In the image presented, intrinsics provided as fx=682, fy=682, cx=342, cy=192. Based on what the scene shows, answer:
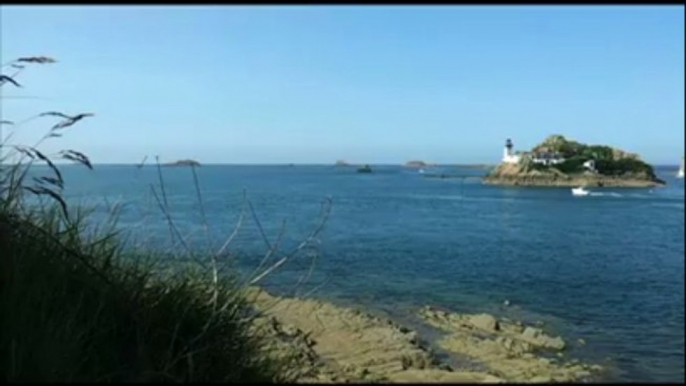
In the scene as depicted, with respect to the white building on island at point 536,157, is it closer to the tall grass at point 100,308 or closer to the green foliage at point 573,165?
the green foliage at point 573,165

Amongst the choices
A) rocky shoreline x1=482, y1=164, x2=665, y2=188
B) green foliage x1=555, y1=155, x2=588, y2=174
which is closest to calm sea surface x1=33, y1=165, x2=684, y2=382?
rocky shoreline x1=482, y1=164, x2=665, y2=188

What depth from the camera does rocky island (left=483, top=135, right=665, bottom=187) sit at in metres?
100

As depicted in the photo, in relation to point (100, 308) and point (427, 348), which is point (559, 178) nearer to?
point (427, 348)

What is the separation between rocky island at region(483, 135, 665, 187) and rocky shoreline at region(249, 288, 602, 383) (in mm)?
88640

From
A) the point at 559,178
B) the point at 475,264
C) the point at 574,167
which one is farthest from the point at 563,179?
the point at 475,264

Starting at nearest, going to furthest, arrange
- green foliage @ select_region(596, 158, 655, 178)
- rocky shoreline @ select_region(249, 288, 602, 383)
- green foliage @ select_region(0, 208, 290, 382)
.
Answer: green foliage @ select_region(0, 208, 290, 382) < rocky shoreline @ select_region(249, 288, 602, 383) < green foliage @ select_region(596, 158, 655, 178)

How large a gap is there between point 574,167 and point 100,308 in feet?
356

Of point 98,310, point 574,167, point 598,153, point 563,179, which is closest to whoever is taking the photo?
point 98,310

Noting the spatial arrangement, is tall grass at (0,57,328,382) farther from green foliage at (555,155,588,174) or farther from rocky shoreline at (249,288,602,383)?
green foliage at (555,155,588,174)

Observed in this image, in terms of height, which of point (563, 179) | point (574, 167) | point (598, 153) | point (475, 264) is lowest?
point (475, 264)

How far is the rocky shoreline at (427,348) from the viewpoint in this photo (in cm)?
1129

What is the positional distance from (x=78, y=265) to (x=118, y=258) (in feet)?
1.20

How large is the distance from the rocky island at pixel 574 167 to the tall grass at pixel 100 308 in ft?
330

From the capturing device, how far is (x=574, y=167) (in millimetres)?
105188
